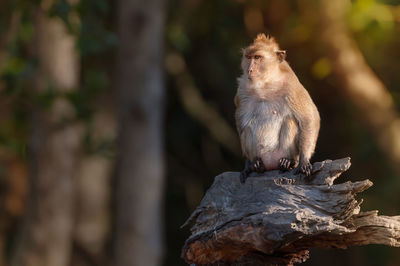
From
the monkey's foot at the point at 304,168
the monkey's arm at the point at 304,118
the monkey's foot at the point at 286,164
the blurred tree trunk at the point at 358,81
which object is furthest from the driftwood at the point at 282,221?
the blurred tree trunk at the point at 358,81

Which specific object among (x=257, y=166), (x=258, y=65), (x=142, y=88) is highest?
(x=142, y=88)

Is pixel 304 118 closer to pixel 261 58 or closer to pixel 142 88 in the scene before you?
pixel 261 58

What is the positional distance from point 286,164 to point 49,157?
24.0 ft

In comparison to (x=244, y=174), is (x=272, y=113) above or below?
above

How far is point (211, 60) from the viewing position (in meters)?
16.9

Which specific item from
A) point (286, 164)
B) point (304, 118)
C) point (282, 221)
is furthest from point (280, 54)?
point (282, 221)

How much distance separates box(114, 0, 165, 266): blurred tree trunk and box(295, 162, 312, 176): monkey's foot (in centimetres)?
713

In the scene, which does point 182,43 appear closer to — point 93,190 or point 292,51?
point 292,51

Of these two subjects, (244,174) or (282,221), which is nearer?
(282,221)

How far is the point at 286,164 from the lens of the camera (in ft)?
21.6

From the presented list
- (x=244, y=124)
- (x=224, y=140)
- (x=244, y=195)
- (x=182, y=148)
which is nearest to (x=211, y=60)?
(x=224, y=140)

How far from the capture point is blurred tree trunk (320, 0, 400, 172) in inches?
483

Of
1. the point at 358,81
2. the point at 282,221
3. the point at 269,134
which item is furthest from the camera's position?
the point at 358,81

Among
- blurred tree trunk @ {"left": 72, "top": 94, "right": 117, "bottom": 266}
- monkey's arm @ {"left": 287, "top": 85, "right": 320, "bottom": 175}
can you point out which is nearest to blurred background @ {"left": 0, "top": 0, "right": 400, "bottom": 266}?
blurred tree trunk @ {"left": 72, "top": 94, "right": 117, "bottom": 266}
